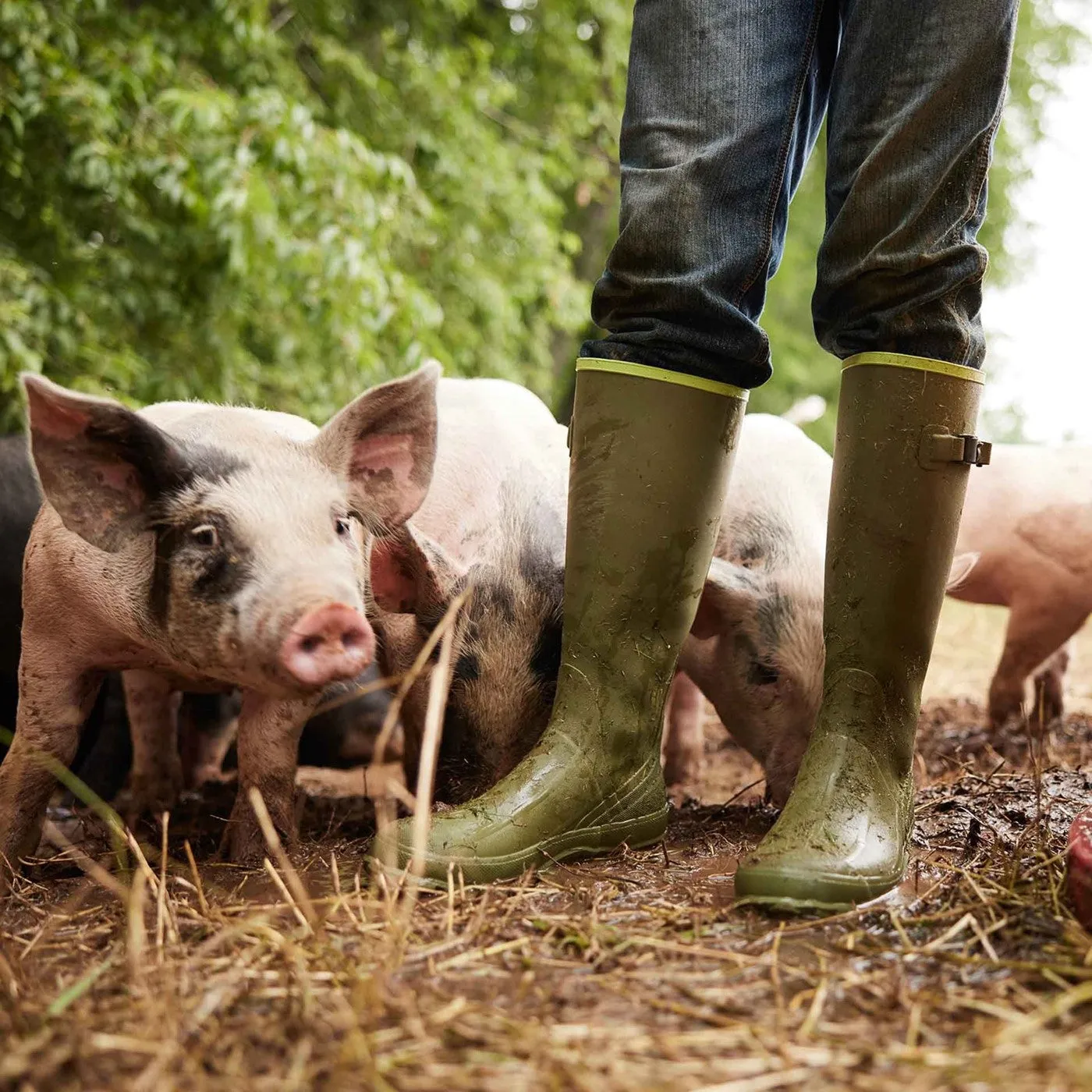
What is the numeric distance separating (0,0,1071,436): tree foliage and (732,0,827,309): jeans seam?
3.16 metres

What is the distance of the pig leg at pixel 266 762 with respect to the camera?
240 centimetres

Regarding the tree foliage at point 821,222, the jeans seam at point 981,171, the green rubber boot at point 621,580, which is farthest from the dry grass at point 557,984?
the tree foliage at point 821,222

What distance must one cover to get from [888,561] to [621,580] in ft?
1.53

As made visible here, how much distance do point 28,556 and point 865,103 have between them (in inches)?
71.4

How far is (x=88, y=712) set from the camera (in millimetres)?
2465

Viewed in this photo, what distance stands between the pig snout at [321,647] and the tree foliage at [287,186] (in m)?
3.15

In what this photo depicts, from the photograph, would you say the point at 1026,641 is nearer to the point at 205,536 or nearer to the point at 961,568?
the point at 961,568

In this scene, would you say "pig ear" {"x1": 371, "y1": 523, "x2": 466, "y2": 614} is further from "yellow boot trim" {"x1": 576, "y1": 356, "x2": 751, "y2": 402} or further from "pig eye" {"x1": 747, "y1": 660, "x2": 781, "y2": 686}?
"pig eye" {"x1": 747, "y1": 660, "x2": 781, "y2": 686}

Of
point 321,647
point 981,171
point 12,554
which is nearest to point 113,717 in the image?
point 12,554

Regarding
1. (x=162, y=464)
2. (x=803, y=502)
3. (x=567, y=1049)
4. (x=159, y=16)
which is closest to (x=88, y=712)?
(x=162, y=464)

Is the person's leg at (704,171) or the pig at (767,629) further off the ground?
the person's leg at (704,171)

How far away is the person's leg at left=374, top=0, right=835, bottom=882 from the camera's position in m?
2.03

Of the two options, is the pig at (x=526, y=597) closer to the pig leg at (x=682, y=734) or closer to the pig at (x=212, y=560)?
the pig at (x=212, y=560)

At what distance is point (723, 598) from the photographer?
105 inches
